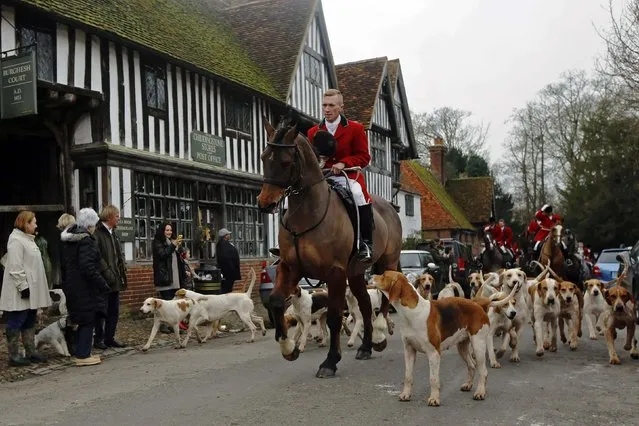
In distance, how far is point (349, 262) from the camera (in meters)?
7.29

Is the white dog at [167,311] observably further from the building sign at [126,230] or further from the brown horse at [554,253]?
the brown horse at [554,253]

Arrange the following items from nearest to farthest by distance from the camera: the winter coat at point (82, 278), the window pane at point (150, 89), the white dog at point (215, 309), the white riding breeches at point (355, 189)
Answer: the white riding breeches at point (355, 189)
the winter coat at point (82, 278)
the white dog at point (215, 309)
the window pane at point (150, 89)

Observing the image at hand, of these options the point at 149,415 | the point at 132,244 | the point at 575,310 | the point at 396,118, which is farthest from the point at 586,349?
the point at 396,118

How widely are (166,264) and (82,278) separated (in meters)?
3.57

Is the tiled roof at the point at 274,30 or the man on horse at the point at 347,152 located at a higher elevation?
the tiled roof at the point at 274,30

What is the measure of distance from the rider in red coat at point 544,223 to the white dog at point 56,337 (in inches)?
357

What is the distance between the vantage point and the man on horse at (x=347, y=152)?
752 centimetres

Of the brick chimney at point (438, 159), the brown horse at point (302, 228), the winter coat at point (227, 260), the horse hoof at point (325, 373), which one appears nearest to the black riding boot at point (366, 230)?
the brown horse at point (302, 228)

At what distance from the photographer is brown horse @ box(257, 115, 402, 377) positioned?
6500 millimetres

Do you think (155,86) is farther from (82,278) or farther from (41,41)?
(82,278)

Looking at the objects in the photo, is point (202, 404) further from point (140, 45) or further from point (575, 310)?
point (140, 45)

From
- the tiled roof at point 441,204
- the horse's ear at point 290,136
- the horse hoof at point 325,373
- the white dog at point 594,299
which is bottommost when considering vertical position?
the horse hoof at point 325,373

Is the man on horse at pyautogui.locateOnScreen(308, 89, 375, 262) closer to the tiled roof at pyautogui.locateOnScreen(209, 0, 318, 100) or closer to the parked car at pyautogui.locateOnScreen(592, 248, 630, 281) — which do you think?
the parked car at pyautogui.locateOnScreen(592, 248, 630, 281)

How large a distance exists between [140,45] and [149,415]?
1142 centimetres
